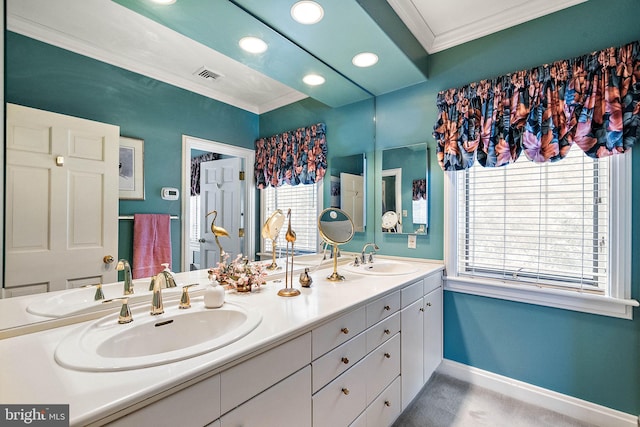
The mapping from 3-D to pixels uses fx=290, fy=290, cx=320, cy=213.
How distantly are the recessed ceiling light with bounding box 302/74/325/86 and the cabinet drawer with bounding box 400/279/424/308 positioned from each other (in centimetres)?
160

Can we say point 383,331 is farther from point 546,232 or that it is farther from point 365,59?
point 365,59

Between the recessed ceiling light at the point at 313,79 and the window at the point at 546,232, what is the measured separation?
1229mm

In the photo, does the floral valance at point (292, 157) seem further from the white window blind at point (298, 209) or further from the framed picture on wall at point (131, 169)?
the framed picture on wall at point (131, 169)

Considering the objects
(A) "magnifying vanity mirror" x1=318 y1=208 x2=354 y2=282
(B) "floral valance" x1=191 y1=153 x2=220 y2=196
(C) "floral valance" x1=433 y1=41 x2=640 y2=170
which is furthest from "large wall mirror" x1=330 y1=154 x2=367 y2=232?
(B) "floral valance" x1=191 y1=153 x2=220 y2=196

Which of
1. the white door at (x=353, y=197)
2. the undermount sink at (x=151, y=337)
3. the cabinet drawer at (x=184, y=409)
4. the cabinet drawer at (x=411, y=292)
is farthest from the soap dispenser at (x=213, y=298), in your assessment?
the white door at (x=353, y=197)

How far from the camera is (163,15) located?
1.38 m

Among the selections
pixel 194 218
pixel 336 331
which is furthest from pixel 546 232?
pixel 194 218

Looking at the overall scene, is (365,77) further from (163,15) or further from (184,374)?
(184,374)

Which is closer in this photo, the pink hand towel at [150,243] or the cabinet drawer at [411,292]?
the pink hand towel at [150,243]

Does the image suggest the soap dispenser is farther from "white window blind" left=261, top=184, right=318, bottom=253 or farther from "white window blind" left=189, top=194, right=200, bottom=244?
"white window blind" left=261, top=184, right=318, bottom=253

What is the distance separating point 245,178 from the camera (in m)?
1.68

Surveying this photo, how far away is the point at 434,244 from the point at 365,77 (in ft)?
4.69

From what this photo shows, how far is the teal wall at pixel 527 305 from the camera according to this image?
168cm

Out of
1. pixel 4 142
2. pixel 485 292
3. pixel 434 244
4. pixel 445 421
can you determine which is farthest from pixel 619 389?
pixel 4 142
